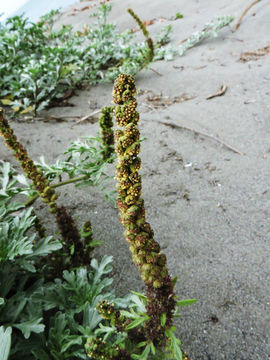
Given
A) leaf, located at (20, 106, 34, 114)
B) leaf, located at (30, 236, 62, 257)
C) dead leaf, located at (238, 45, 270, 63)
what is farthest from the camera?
dead leaf, located at (238, 45, 270, 63)

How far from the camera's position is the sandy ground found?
1.65 meters

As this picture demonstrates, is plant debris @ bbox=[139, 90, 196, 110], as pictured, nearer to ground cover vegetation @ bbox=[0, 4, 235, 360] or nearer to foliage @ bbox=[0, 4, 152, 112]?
foliage @ bbox=[0, 4, 152, 112]

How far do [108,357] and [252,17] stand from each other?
6.86 metres

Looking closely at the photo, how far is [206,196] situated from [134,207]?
1737 mm

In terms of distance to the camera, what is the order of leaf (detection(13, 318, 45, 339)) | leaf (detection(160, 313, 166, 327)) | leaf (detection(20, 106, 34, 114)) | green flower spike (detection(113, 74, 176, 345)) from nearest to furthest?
green flower spike (detection(113, 74, 176, 345)) < leaf (detection(160, 313, 166, 327)) < leaf (detection(13, 318, 45, 339)) < leaf (detection(20, 106, 34, 114))

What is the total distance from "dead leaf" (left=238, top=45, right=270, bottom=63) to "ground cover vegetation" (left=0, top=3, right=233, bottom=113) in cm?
99

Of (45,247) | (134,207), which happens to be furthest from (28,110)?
(134,207)

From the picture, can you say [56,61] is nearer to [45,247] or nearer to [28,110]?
[28,110]

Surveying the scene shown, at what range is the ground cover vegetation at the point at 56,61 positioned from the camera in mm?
3998

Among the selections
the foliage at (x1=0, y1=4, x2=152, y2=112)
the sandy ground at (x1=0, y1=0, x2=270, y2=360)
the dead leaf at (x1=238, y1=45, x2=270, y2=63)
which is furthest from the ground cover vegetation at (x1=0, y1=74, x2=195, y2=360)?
the dead leaf at (x1=238, y1=45, x2=270, y2=63)

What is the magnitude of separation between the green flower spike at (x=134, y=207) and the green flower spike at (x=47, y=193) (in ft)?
2.56

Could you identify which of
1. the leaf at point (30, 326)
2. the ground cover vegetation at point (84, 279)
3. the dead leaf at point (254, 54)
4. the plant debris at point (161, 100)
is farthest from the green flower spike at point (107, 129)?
the dead leaf at point (254, 54)

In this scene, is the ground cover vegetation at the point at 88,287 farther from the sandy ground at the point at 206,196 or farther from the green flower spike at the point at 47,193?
the sandy ground at the point at 206,196

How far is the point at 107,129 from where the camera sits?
196cm
